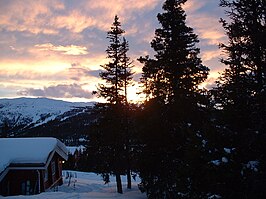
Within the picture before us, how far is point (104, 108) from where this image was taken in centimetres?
2494

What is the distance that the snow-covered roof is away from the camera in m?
23.6

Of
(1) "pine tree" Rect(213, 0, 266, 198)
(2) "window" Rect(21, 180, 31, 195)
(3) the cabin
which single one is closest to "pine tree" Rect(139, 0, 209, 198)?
(1) "pine tree" Rect(213, 0, 266, 198)

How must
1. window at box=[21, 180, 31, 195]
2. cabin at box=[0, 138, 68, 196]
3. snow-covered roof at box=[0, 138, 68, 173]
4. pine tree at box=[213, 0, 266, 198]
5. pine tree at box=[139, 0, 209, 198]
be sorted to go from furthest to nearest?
window at box=[21, 180, 31, 195] → snow-covered roof at box=[0, 138, 68, 173] → cabin at box=[0, 138, 68, 196] → pine tree at box=[139, 0, 209, 198] → pine tree at box=[213, 0, 266, 198]

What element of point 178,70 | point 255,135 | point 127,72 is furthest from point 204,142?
point 127,72

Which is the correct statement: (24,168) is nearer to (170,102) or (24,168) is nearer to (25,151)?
(25,151)

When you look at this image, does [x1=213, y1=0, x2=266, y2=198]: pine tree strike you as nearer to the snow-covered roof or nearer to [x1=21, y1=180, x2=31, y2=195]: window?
the snow-covered roof

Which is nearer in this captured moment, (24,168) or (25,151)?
(24,168)

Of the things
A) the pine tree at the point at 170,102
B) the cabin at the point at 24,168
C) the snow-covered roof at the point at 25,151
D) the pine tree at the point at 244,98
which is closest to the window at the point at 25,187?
the cabin at the point at 24,168

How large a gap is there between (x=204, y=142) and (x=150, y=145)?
794 cm

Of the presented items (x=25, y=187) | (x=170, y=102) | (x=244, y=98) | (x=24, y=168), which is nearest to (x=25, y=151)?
(x=24, y=168)

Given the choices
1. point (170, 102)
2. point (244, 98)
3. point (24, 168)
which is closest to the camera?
point (244, 98)

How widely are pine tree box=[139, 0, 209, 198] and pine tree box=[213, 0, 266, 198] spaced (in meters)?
4.88

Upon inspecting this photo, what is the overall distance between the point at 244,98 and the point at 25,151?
68.0 ft

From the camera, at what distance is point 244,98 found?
356 inches
